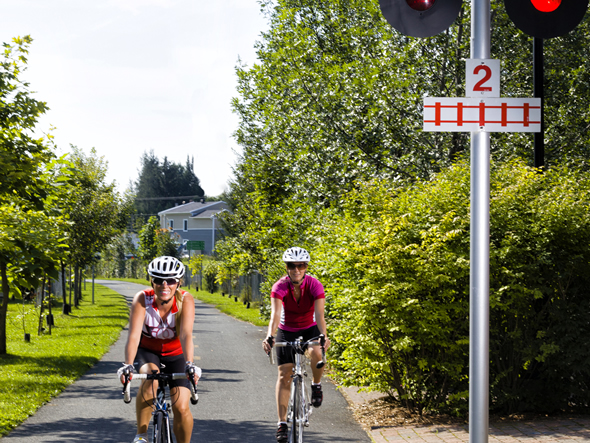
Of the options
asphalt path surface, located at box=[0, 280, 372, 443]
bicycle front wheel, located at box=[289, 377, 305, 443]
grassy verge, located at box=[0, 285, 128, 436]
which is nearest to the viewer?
bicycle front wheel, located at box=[289, 377, 305, 443]

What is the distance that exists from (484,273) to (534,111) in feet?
3.46

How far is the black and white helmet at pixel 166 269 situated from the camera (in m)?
4.88

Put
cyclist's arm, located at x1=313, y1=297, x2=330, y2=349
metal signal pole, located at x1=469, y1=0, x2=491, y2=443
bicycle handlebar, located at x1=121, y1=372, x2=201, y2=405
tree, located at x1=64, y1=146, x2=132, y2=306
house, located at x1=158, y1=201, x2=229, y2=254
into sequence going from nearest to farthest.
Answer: metal signal pole, located at x1=469, y1=0, x2=491, y2=443
bicycle handlebar, located at x1=121, y1=372, x2=201, y2=405
cyclist's arm, located at x1=313, y1=297, x2=330, y2=349
tree, located at x1=64, y1=146, x2=132, y2=306
house, located at x1=158, y1=201, x2=229, y2=254

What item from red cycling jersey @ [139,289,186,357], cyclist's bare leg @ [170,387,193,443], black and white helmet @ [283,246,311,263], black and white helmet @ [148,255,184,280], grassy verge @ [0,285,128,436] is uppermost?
black and white helmet @ [283,246,311,263]

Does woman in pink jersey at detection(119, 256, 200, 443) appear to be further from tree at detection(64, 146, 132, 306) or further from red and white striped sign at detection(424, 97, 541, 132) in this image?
tree at detection(64, 146, 132, 306)

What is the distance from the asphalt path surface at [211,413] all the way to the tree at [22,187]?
214 centimetres

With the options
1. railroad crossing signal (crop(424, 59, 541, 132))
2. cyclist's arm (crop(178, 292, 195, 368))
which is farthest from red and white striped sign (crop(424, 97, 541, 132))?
cyclist's arm (crop(178, 292, 195, 368))

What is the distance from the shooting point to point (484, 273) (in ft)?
12.8

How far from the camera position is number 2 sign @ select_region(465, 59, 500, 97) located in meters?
4.10

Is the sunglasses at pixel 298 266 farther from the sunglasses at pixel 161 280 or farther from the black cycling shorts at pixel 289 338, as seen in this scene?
the sunglasses at pixel 161 280

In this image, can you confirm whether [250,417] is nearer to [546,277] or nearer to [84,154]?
[546,277]

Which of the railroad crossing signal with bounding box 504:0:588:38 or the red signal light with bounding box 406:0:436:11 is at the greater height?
the red signal light with bounding box 406:0:436:11

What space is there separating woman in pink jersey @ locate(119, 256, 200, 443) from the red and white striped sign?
2138mm

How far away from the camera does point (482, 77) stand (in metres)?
4.12
